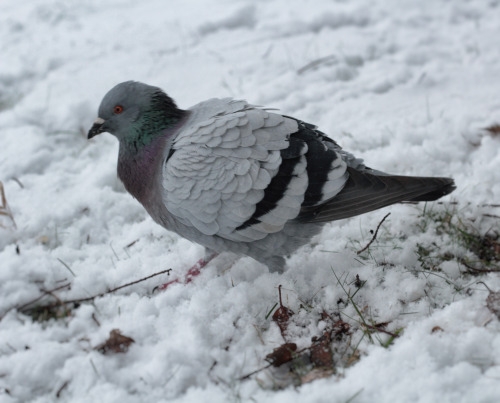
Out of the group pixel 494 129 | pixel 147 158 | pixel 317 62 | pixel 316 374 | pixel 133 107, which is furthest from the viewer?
pixel 317 62

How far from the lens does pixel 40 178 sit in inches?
145

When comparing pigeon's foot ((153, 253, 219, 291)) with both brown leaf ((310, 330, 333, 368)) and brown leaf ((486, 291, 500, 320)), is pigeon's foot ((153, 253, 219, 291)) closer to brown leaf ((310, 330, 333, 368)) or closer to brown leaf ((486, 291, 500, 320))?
brown leaf ((310, 330, 333, 368))

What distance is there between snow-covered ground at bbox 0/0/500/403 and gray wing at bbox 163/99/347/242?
0.42 m

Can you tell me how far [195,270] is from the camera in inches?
111

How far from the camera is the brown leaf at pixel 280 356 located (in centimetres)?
216

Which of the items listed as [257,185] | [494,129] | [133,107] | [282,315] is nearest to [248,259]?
[282,315]

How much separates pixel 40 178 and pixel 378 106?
2.87m

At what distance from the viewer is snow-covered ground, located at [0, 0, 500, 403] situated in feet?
6.91

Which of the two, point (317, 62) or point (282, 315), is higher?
point (317, 62)

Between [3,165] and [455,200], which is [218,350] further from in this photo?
[3,165]

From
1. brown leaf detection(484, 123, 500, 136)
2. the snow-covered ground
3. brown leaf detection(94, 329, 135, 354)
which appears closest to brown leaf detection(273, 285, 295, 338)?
the snow-covered ground

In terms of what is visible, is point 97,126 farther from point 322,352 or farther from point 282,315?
point 322,352

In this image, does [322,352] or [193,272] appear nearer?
[322,352]

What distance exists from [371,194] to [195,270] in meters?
1.08
